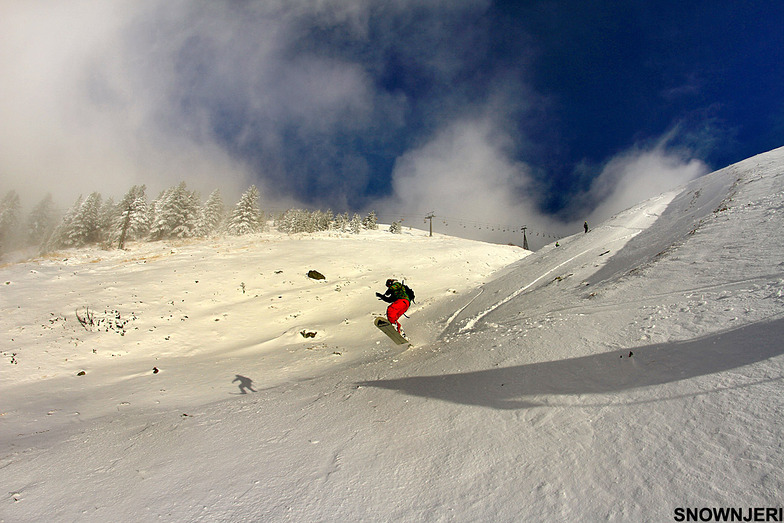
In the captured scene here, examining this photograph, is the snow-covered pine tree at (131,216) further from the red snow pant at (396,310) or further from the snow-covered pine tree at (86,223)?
the red snow pant at (396,310)

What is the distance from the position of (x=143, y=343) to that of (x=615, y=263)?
18.8 m

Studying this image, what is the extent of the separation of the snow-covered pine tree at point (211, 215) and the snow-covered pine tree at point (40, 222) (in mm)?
35624

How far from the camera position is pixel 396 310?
968 cm

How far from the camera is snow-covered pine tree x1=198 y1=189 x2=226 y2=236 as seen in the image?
60812mm

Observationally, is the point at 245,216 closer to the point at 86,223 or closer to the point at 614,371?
the point at 86,223

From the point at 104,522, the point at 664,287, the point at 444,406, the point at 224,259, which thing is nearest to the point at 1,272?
the point at 224,259

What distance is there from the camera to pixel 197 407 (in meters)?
6.08

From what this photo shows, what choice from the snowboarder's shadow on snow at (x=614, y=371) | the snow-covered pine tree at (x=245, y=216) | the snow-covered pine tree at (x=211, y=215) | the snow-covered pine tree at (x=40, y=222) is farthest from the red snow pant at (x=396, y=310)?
the snow-covered pine tree at (x=40, y=222)

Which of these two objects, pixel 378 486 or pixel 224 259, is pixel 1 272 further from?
pixel 378 486

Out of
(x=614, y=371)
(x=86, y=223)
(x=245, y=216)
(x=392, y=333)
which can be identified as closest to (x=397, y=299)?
(x=392, y=333)

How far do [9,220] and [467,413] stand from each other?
326ft

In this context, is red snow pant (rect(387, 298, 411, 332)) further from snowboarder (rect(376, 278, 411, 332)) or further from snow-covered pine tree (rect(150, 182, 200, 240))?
snow-covered pine tree (rect(150, 182, 200, 240))

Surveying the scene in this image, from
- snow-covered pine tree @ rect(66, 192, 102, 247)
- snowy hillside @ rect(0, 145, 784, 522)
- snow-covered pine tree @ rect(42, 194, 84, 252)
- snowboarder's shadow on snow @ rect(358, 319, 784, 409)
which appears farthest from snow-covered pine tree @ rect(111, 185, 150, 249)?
snowboarder's shadow on snow @ rect(358, 319, 784, 409)

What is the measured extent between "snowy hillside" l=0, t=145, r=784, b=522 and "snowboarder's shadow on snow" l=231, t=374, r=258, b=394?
0.29 feet
